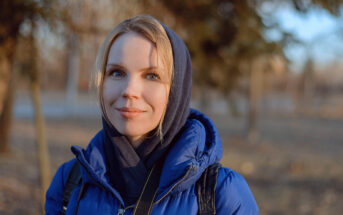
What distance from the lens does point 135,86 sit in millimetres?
1208

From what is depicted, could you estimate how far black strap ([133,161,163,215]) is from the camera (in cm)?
116

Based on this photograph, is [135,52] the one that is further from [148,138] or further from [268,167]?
[268,167]

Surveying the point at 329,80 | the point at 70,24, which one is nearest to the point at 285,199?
the point at 70,24

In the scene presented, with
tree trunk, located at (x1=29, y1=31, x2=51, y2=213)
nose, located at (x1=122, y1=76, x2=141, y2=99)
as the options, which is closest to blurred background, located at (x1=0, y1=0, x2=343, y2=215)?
tree trunk, located at (x1=29, y1=31, x2=51, y2=213)

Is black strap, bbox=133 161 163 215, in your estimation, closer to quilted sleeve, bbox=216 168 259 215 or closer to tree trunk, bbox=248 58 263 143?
quilted sleeve, bbox=216 168 259 215

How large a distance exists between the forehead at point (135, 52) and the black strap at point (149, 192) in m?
0.43

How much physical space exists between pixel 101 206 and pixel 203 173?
16.8 inches

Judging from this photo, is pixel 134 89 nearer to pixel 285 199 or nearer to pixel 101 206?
pixel 101 206

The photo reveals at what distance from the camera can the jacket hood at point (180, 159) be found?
1.16 metres

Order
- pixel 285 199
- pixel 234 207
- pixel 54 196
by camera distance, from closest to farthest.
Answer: pixel 234 207, pixel 54 196, pixel 285 199

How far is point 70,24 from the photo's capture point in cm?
375

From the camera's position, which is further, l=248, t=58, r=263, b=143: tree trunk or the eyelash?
l=248, t=58, r=263, b=143: tree trunk

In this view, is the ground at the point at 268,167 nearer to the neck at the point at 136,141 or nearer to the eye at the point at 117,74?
the neck at the point at 136,141

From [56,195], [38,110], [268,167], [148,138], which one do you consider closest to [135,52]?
[148,138]
